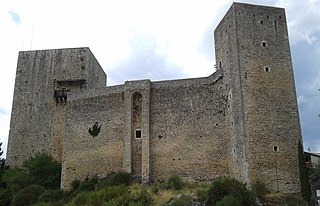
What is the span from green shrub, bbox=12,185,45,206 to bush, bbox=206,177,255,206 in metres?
12.0

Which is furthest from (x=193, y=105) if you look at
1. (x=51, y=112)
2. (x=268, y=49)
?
(x=51, y=112)

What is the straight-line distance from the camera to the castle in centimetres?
2756

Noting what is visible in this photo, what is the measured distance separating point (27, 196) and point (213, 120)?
13181 millimetres

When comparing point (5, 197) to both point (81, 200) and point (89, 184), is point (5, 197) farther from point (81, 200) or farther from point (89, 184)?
point (81, 200)

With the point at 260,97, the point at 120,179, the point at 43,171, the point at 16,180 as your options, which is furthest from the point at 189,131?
the point at 16,180

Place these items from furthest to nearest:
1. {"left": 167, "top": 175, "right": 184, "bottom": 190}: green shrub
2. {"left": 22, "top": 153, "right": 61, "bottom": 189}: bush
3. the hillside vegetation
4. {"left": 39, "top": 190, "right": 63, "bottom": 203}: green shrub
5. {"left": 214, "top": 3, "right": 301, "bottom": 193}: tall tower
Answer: {"left": 22, "top": 153, "right": 61, "bottom": 189}: bush
{"left": 39, "top": 190, "right": 63, "bottom": 203}: green shrub
{"left": 167, "top": 175, "right": 184, "bottom": 190}: green shrub
{"left": 214, "top": 3, "right": 301, "bottom": 193}: tall tower
the hillside vegetation

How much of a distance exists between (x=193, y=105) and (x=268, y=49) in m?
6.18

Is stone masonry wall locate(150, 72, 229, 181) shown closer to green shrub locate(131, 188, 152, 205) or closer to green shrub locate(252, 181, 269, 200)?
green shrub locate(252, 181, 269, 200)

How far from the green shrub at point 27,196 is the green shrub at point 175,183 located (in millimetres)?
8860

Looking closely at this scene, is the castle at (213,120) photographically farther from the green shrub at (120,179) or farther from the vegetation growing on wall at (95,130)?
the green shrub at (120,179)

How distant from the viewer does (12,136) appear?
3938 centimetres

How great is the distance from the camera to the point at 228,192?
79.3 ft

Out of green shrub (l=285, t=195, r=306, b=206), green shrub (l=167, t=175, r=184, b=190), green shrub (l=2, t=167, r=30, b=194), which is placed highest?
green shrub (l=2, t=167, r=30, b=194)

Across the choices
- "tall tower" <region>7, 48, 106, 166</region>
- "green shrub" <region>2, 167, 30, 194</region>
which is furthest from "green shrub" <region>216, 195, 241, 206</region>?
"tall tower" <region>7, 48, 106, 166</region>
